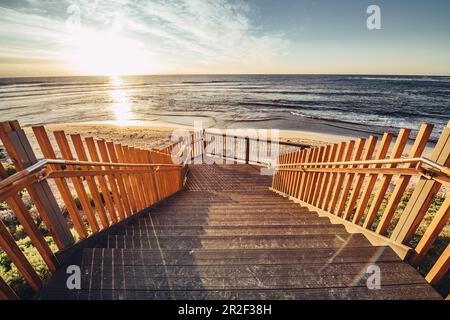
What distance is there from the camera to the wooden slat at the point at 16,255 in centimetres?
168

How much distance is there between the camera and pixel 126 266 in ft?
6.89

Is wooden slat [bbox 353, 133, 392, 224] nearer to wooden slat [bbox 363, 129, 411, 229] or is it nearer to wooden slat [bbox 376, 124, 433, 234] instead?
wooden slat [bbox 363, 129, 411, 229]

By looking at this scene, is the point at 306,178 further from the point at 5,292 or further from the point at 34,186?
the point at 5,292

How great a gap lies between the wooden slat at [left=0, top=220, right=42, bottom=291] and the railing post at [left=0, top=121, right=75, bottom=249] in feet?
1.19

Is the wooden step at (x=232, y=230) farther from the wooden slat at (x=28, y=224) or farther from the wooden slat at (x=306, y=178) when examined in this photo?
the wooden slat at (x=306, y=178)

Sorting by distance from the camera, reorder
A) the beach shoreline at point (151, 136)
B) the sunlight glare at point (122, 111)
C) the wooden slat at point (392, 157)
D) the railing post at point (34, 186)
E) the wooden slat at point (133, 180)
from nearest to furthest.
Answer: the railing post at point (34, 186), the wooden slat at point (392, 157), the wooden slat at point (133, 180), the beach shoreline at point (151, 136), the sunlight glare at point (122, 111)

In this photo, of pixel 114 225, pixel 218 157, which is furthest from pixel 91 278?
pixel 218 157

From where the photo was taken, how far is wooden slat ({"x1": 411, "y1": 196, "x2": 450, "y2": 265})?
1.88 meters

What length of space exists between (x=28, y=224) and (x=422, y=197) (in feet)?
11.8

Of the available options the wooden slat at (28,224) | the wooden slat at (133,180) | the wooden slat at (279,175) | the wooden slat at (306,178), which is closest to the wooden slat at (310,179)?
the wooden slat at (306,178)

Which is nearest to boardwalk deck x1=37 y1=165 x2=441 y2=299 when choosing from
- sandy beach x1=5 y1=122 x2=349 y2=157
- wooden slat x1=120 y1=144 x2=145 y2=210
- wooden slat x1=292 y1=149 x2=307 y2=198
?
wooden slat x1=120 y1=144 x2=145 y2=210

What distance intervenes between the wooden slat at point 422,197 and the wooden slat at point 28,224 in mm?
3448
